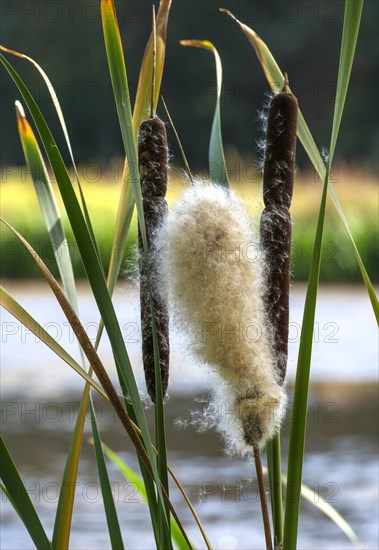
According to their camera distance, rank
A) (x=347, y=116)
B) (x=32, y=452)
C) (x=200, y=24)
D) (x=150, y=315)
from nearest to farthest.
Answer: (x=150, y=315), (x=32, y=452), (x=347, y=116), (x=200, y=24)

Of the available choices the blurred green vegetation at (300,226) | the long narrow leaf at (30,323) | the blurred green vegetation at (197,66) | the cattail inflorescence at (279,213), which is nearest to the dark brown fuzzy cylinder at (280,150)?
the cattail inflorescence at (279,213)

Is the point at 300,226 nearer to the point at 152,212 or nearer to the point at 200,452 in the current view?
the point at 200,452

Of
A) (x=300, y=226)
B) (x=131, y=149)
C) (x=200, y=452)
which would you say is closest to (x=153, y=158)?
(x=131, y=149)

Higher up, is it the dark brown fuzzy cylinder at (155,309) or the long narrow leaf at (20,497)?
the dark brown fuzzy cylinder at (155,309)

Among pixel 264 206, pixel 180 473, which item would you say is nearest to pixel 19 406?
pixel 180 473

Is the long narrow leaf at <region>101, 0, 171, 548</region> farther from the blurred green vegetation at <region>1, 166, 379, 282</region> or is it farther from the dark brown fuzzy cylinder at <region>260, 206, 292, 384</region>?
the blurred green vegetation at <region>1, 166, 379, 282</region>

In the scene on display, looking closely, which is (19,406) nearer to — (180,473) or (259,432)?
(180,473)

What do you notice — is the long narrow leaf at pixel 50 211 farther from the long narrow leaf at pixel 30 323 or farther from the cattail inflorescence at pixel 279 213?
the cattail inflorescence at pixel 279 213
